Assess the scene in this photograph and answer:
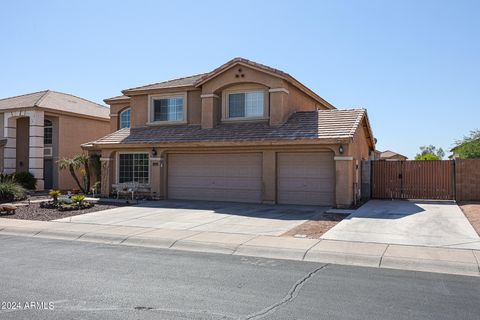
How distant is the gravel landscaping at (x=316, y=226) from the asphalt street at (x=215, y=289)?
2.77 m

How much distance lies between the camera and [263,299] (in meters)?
6.34

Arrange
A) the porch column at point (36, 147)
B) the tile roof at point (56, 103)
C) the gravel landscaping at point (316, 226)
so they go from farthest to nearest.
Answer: the tile roof at point (56, 103) < the porch column at point (36, 147) < the gravel landscaping at point (316, 226)

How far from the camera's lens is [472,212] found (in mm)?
15719

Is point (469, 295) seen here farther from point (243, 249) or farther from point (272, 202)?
point (272, 202)

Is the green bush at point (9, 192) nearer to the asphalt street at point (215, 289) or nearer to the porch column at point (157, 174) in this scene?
the porch column at point (157, 174)

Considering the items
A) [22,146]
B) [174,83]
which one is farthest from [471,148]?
[22,146]

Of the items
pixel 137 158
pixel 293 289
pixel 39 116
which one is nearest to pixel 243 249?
pixel 293 289

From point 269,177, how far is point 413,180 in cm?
697

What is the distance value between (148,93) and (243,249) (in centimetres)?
1476

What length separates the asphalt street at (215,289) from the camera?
5.75 m

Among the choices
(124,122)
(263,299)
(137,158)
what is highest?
(124,122)

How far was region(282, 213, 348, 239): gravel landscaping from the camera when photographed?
38.5 ft

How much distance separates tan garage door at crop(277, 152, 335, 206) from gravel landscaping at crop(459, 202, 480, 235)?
4943mm

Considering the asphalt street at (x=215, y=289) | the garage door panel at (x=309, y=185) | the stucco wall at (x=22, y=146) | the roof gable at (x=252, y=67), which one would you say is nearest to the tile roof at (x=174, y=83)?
the roof gable at (x=252, y=67)
